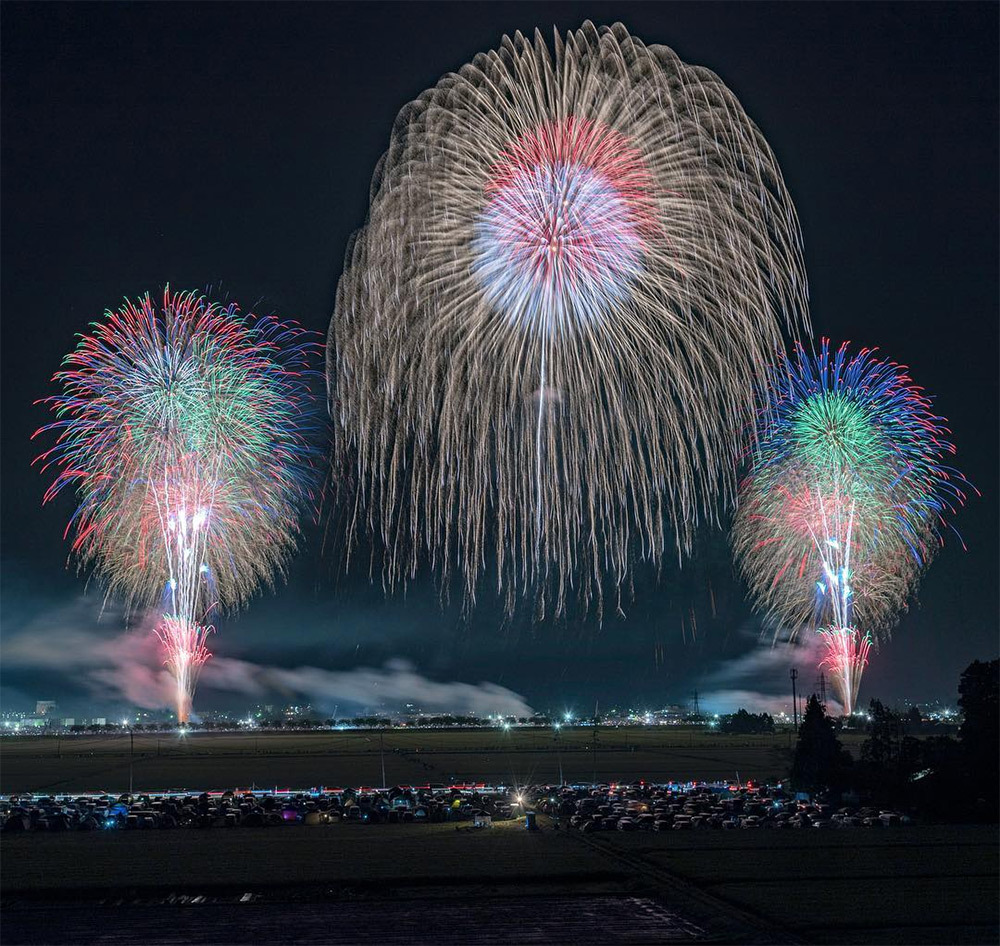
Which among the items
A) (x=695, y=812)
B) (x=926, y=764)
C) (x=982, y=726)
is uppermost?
(x=982, y=726)

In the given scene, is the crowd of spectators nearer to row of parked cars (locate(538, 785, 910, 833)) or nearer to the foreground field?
row of parked cars (locate(538, 785, 910, 833))

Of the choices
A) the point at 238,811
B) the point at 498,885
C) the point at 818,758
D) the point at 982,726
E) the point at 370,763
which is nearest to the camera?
the point at 498,885

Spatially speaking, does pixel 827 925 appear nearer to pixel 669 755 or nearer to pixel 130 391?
pixel 130 391

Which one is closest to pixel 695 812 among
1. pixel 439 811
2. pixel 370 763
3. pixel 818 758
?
pixel 439 811

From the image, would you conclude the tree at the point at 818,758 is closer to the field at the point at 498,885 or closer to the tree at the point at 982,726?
the tree at the point at 982,726

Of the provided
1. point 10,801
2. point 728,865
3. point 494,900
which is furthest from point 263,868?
point 10,801

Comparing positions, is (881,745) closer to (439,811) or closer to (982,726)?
(982,726)

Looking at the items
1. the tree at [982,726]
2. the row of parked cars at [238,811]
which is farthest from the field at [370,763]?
the tree at [982,726]
